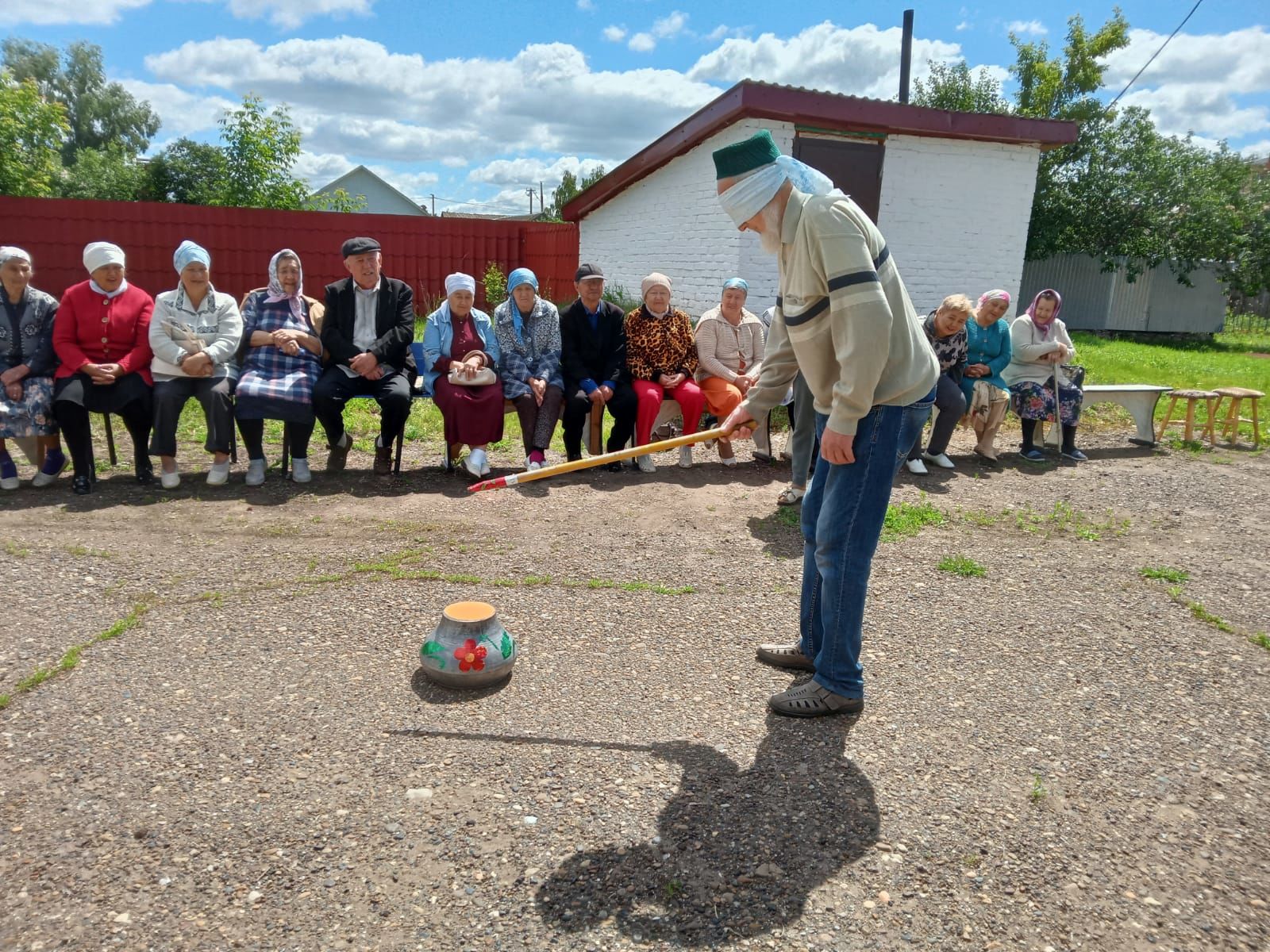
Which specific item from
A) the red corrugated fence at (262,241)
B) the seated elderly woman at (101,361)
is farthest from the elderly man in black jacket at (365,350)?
the red corrugated fence at (262,241)

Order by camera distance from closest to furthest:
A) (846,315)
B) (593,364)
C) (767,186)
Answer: (846,315), (767,186), (593,364)

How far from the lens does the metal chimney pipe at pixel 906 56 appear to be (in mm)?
18406

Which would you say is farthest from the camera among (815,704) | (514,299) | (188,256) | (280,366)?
(514,299)

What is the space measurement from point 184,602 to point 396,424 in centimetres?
264

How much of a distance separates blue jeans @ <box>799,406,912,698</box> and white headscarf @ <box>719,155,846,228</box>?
820mm

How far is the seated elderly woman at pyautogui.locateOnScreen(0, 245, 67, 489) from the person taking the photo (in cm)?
617

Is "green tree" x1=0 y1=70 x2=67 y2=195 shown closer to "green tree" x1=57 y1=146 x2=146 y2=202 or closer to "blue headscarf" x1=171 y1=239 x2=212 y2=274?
"green tree" x1=57 y1=146 x2=146 y2=202

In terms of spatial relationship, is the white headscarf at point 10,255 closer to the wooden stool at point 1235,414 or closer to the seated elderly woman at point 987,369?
the seated elderly woman at point 987,369

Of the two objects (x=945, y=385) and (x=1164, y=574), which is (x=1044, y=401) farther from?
(x=1164, y=574)

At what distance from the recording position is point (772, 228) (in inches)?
121

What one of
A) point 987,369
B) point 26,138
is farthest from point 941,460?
point 26,138

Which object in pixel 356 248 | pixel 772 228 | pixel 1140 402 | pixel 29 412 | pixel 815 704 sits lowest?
pixel 815 704

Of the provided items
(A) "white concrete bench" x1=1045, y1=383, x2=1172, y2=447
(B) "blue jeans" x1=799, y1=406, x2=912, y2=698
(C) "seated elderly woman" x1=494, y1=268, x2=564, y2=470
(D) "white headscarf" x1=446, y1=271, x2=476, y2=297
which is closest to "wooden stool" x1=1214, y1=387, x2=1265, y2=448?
(A) "white concrete bench" x1=1045, y1=383, x2=1172, y2=447

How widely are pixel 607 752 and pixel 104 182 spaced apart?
38625 mm
